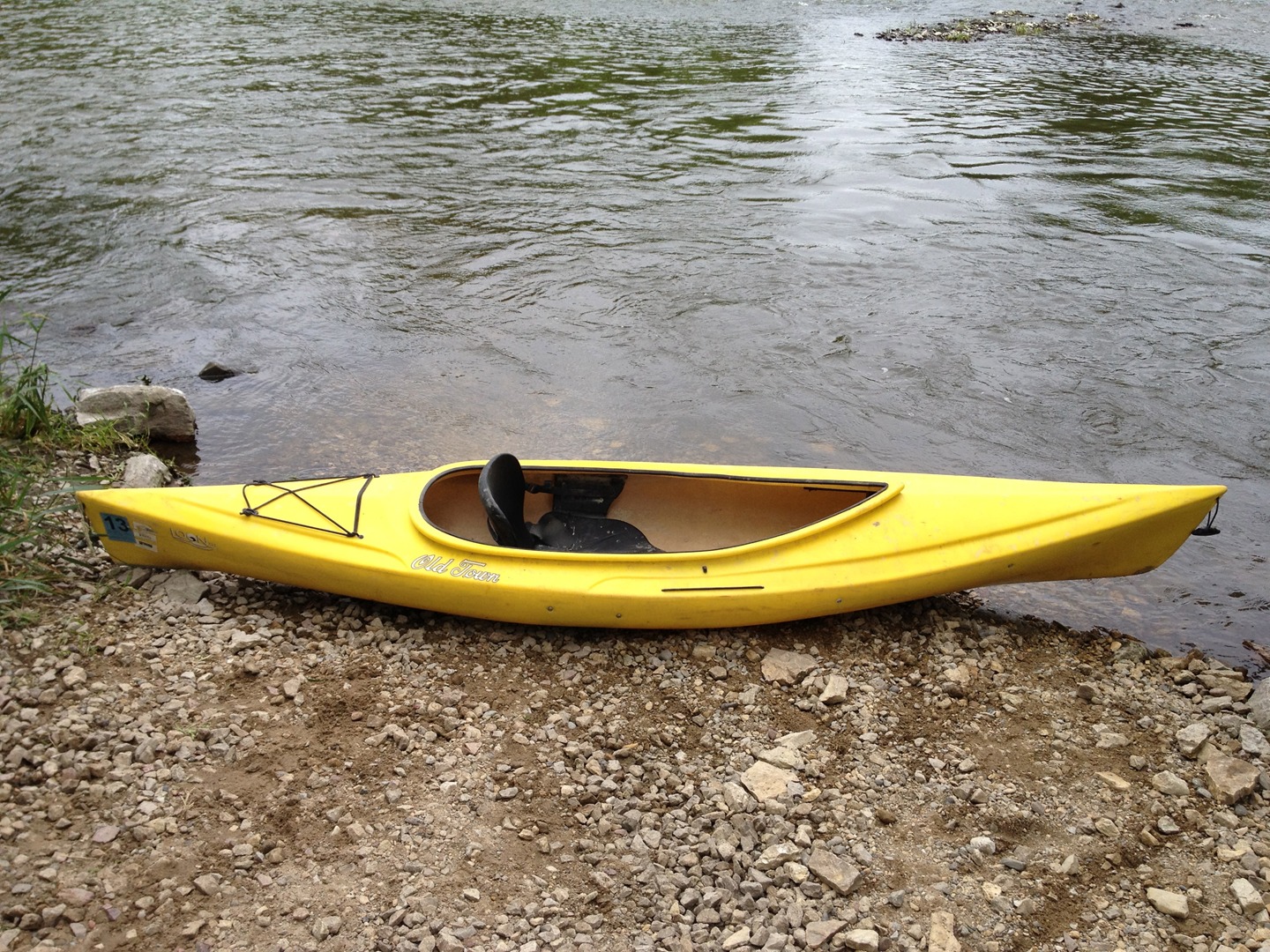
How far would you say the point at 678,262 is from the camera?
28.2 ft

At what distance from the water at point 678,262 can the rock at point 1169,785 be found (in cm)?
105

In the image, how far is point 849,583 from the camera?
13.4 feet

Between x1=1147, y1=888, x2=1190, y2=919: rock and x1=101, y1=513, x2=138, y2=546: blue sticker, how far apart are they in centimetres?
411

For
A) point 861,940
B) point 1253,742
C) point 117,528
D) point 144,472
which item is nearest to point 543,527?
point 117,528

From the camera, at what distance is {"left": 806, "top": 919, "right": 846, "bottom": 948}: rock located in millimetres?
2875

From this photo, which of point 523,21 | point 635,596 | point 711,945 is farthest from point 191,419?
point 523,21

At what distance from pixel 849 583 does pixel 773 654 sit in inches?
16.8

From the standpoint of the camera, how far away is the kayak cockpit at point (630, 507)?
4.64 m

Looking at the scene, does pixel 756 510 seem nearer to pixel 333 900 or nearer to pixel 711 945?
pixel 711 945

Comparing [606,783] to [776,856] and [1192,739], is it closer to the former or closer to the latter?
[776,856]

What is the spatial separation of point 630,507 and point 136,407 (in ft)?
9.90

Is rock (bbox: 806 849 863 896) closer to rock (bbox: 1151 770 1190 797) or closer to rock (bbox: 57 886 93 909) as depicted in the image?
rock (bbox: 1151 770 1190 797)

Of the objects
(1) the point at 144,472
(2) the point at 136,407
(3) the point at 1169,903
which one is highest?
(2) the point at 136,407

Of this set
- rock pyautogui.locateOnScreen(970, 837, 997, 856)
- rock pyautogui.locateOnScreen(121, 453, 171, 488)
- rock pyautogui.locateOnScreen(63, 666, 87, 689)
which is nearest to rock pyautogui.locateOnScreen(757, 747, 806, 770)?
rock pyautogui.locateOnScreen(970, 837, 997, 856)
